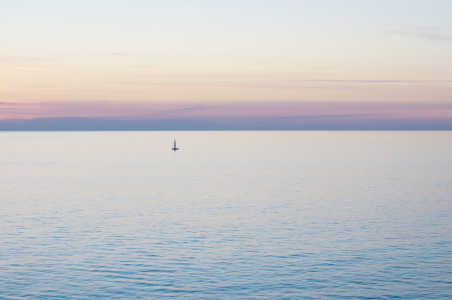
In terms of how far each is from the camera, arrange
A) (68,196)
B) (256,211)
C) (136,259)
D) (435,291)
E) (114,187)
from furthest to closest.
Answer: (114,187) → (68,196) → (256,211) → (136,259) → (435,291)

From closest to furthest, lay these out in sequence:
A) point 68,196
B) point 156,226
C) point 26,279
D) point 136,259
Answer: point 26,279
point 136,259
point 156,226
point 68,196

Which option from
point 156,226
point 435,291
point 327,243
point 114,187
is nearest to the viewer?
point 435,291

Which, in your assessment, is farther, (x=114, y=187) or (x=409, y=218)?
(x=114, y=187)

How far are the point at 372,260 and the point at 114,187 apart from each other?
4767cm

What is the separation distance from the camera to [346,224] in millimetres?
44031

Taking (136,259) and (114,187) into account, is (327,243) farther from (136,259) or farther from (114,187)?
(114,187)

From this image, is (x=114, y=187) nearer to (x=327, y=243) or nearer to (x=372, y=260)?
(x=327, y=243)

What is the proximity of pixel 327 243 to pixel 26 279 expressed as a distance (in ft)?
67.7

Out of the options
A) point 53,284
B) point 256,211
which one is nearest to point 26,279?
point 53,284

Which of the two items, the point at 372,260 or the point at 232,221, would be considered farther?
the point at 232,221

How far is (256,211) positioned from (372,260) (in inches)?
781

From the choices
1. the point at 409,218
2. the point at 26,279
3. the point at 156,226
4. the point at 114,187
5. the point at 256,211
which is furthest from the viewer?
the point at 114,187

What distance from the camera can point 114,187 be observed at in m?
72.4

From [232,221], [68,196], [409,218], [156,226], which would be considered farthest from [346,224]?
[68,196]
